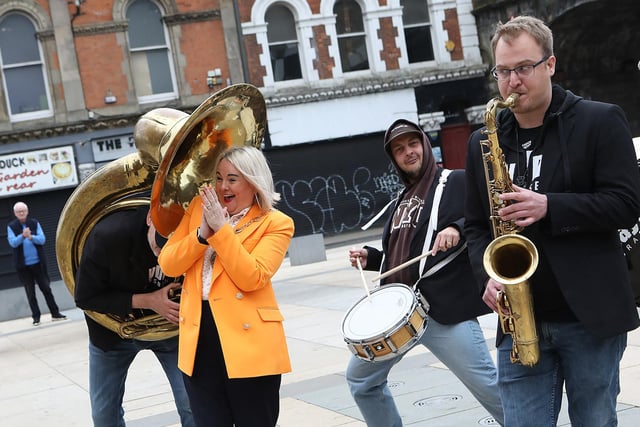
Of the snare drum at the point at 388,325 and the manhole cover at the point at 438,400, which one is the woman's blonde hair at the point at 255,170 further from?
the manhole cover at the point at 438,400

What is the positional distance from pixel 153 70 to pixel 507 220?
A: 67.8ft

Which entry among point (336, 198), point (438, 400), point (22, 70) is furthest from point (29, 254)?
point (336, 198)

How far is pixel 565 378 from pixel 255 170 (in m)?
1.56

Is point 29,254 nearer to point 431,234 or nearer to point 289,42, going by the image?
point 431,234

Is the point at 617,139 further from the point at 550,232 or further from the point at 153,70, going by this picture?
the point at 153,70

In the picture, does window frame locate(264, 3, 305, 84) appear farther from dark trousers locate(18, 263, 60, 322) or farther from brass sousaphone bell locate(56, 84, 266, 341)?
brass sousaphone bell locate(56, 84, 266, 341)

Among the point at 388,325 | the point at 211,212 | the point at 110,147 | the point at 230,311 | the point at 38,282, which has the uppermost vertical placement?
the point at 110,147

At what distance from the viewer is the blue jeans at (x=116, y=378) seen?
4633 millimetres

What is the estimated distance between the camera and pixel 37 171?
21688mm

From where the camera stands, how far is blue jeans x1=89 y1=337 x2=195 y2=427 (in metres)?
4.63

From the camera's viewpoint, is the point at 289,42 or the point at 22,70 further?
the point at 289,42

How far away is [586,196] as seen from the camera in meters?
3.03

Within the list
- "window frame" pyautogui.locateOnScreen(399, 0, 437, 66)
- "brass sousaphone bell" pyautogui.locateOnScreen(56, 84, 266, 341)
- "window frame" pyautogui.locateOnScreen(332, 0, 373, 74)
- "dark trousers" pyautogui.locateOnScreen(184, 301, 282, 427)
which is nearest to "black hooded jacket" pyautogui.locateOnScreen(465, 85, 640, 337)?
"dark trousers" pyautogui.locateOnScreen(184, 301, 282, 427)

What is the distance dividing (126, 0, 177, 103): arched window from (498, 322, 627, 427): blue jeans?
20400mm
